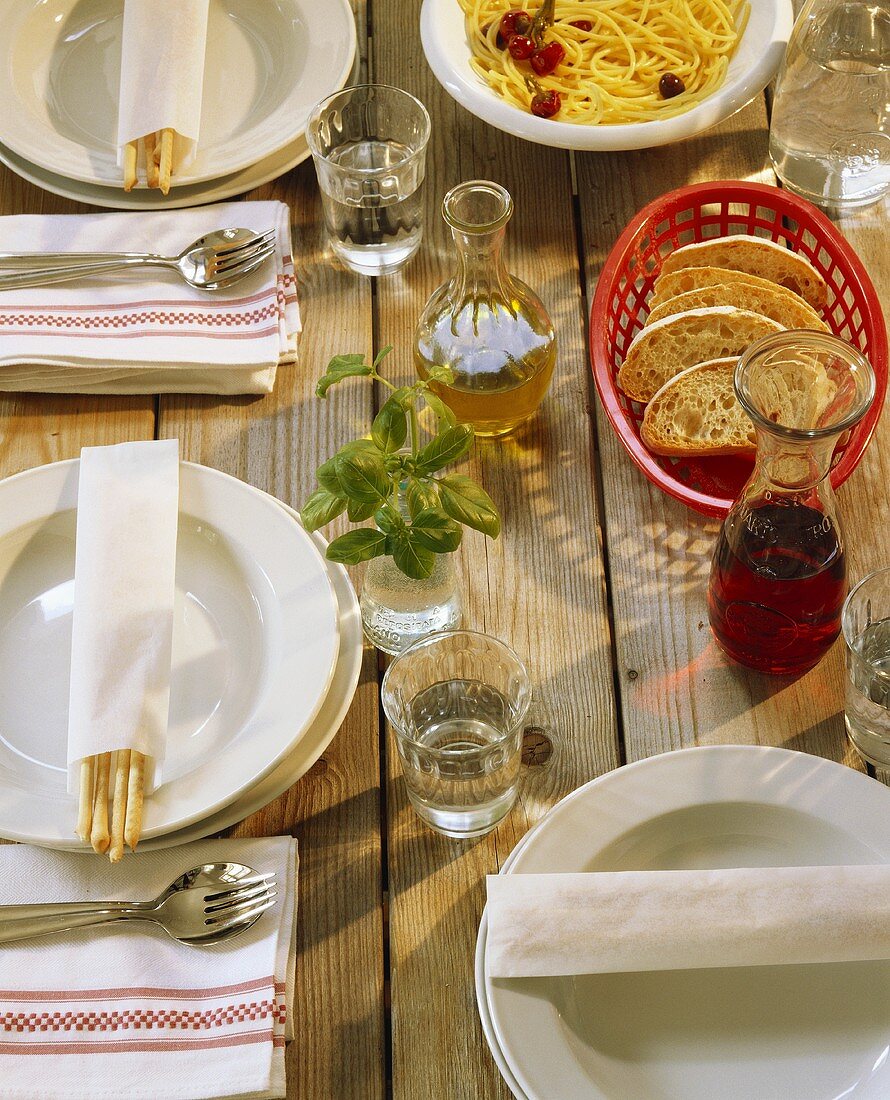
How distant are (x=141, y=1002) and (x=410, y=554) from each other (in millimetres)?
388

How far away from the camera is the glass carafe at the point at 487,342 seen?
1087 millimetres

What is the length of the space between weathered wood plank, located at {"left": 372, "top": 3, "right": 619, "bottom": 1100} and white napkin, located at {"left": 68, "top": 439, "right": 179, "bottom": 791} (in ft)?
0.71

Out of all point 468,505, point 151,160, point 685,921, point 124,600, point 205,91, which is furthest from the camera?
point 205,91

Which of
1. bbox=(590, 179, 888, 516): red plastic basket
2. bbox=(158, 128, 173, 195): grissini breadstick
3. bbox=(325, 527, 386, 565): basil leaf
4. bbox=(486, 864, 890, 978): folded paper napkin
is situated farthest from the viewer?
bbox=(158, 128, 173, 195): grissini breadstick

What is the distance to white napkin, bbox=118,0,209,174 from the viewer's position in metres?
1.33

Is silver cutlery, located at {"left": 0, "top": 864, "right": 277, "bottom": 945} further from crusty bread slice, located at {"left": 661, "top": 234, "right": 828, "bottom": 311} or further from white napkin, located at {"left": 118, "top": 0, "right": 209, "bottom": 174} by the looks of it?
white napkin, located at {"left": 118, "top": 0, "right": 209, "bottom": 174}

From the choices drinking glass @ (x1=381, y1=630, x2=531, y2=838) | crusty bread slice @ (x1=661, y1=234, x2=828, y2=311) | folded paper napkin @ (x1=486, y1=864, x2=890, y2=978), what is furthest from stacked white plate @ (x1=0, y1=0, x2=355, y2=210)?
folded paper napkin @ (x1=486, y1=864, x2=890, y2=978)

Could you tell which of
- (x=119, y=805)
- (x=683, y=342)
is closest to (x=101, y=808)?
(x=119, y=805)

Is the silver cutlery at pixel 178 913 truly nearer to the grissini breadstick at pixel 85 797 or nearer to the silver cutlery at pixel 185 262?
the grissini breadstick at pixel 85 797

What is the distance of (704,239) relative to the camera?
51.1 inches

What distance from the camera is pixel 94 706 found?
94 cm

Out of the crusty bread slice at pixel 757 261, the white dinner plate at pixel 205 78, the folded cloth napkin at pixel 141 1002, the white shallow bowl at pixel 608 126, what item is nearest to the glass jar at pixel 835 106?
the white shallow bowl at pixel 608 126

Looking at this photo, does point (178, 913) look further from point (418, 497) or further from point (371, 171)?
point (371, 171)

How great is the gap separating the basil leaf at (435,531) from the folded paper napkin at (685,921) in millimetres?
251
